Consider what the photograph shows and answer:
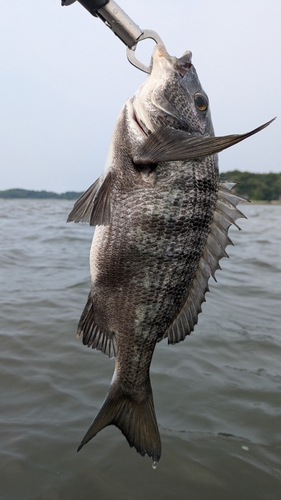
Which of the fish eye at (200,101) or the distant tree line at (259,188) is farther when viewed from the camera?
the distant tree line at (259,188)

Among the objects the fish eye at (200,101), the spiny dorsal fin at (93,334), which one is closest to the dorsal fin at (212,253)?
the spiny dorsal fin at (93,334)

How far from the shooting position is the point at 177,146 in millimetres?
1870

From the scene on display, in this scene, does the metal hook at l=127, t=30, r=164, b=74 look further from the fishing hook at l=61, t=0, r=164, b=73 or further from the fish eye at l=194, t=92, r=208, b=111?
the fish eye at l=194, t=92, r=208, b=111

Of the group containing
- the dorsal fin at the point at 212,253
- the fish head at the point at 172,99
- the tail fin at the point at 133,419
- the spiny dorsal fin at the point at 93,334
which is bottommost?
the tail fin at the point at 133,419

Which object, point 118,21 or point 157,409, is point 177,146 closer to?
point 118,21

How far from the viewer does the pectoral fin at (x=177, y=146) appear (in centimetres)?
167

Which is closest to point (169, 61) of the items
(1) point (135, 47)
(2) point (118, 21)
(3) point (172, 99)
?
(3) point (172, 99)

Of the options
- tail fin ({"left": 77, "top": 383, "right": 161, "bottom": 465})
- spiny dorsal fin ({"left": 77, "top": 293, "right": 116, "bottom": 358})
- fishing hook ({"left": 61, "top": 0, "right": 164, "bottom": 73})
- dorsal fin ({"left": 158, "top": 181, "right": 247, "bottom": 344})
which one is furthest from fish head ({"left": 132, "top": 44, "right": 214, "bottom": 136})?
tail fin ({"left": 77, "top": 383, "right": 161, "bottom": 465})

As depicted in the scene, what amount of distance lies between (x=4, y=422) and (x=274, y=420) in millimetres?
2408

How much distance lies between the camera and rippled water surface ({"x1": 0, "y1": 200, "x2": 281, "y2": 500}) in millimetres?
2850

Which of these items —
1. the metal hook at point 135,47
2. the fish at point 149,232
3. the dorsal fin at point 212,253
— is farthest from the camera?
the dorsal fin at point 212,253

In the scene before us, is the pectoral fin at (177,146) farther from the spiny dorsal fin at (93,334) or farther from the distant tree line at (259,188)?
the distant tree line at (259,188)

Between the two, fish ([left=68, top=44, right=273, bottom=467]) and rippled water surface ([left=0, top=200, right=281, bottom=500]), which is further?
rippled water surface ([left=0, top=200, right=281, bottom=500])

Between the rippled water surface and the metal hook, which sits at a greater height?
the metal hook
